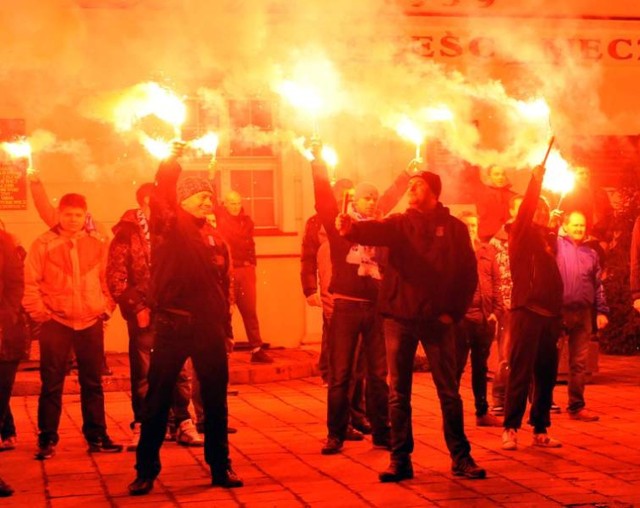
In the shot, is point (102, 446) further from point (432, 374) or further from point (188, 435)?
point (432, 374)

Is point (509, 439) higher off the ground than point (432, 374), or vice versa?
point (432, 374)

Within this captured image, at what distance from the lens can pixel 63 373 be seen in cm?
898

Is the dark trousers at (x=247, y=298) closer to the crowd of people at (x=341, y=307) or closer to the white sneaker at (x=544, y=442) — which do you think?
the crowd of people at (x=341, y=307)

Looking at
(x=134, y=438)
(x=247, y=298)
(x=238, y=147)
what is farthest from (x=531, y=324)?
(x=238, y=147)

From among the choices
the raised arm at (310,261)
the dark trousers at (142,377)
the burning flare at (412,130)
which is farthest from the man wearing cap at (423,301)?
the raised arm at (310,261)

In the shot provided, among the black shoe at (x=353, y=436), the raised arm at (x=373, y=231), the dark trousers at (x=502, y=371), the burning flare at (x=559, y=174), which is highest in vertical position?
the burning flare at (x=559, y=174)

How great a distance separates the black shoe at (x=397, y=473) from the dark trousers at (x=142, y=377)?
6.45ft

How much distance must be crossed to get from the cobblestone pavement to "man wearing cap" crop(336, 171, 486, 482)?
35 cm

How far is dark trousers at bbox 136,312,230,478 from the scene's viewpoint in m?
7.54

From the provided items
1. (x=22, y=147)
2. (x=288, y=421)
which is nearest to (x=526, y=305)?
(x=288, y=421)

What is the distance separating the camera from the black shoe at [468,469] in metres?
7.71

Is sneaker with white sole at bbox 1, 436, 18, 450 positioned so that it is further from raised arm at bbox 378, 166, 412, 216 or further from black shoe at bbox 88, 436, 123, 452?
raised arm at bbox 378, 166, 412, 216

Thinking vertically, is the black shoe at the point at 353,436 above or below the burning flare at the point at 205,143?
below

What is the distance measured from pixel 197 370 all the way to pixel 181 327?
29cm
